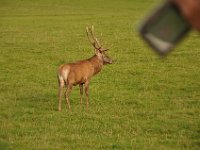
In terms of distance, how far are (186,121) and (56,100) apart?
3644 mm

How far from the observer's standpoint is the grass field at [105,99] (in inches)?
329

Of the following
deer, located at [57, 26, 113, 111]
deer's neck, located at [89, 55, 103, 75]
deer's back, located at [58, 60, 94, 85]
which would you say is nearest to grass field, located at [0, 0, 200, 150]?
deer, located at [57, 26, 113, 111]

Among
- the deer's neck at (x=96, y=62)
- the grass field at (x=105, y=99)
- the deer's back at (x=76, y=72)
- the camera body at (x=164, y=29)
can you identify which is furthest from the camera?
the deer's neck at (x=96, y=62)

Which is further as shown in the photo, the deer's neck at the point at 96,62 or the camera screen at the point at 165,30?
the deer's neck at the point at 96,62

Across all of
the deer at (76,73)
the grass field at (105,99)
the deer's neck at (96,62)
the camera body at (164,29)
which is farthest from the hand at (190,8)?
the deer's neck at (96,62)

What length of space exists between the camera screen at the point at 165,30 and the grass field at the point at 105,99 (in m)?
2.18

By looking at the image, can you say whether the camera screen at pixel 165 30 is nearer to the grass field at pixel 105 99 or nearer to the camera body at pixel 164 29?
the camera body at pixel 164 29

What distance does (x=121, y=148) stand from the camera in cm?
780

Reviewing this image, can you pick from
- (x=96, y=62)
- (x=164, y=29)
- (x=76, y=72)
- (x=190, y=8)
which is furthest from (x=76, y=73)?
(x=190, y=8)

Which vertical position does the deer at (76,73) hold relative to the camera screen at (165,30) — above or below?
below

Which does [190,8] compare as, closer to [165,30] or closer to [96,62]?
[165,30]

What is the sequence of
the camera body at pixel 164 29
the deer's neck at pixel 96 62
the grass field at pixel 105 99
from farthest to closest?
the deer's neck at pixel 96 62
the grass field at pixel 105 99
the camera body at pixel 164 29

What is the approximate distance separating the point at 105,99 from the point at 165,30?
10.1 meters

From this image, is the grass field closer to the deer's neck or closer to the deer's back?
the deer's back
